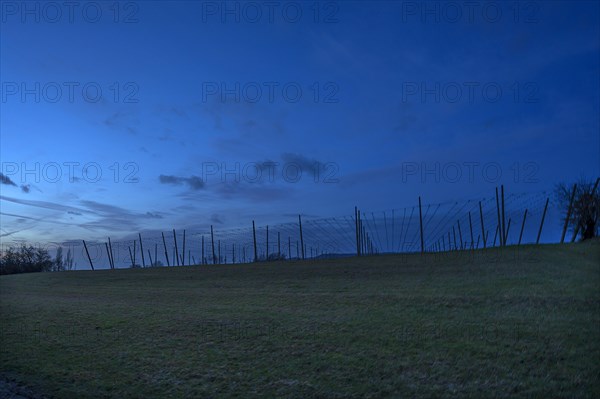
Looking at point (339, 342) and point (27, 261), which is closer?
point (339, 342)

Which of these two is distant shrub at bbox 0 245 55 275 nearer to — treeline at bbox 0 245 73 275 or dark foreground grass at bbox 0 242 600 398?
treeline at bbox 0 245 73 275

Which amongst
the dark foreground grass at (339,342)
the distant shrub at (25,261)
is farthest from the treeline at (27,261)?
the dark foreground grass at (339,342)

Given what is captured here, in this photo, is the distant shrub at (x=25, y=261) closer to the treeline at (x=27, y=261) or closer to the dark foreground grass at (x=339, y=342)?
the treeline at (x=27, y=261)

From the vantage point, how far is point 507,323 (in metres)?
9.15

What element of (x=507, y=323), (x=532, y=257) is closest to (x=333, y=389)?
(x=507, y=323)

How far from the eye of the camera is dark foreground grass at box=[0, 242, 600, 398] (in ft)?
21.5

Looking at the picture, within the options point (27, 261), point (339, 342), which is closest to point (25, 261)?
point (27, 261)

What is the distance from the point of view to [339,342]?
861cm

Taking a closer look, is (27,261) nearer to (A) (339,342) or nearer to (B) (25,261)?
(B) (25,261)

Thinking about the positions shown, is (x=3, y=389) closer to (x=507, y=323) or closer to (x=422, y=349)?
(x=422, y=349)

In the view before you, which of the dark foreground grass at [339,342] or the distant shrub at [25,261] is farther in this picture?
the distant shrub at [25,261]

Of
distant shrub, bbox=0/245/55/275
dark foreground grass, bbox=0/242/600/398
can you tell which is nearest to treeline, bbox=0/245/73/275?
distant shrub, bbox=0/245/55/275

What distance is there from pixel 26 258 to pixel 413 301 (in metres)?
61.6

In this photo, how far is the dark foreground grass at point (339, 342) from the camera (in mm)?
6539
